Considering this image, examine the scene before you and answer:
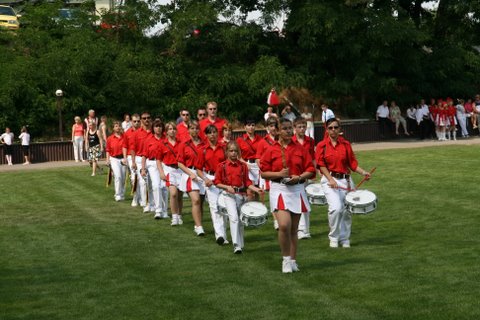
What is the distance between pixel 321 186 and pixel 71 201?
10.3 m

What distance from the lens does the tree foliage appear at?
45.9 m

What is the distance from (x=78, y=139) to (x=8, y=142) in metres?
2.77

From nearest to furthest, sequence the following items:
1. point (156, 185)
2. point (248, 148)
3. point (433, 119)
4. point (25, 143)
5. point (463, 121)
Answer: point (248, 148) < point (156, 185) < point (25, 143) < point (433, 119) < point (463, 121)

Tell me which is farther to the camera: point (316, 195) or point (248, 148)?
point (248, 148)

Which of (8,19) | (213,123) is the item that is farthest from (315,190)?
(8,19)

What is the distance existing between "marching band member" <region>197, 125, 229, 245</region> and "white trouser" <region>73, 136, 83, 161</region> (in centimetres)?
2329

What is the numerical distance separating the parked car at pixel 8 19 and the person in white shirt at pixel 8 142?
35.0 feet

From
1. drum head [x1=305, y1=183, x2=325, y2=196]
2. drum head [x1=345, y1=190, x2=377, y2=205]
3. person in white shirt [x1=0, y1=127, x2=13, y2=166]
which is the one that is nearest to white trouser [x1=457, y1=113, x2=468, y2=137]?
person in white shirt [x1=0, y1=127, x2=13, y2=166]

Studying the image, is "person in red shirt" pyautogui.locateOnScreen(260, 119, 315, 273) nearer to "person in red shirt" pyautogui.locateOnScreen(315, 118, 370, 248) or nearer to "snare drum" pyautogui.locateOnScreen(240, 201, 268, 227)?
"snare drum" pyautogui.locateOnScreen(240, 201, 268, 227)

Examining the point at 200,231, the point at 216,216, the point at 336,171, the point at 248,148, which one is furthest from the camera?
the point at 248,148

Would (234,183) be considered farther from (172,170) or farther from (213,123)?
(213,123)

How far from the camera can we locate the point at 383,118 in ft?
158

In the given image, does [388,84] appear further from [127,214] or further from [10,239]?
[10,239]

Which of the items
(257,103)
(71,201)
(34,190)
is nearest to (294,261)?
(71,201)
